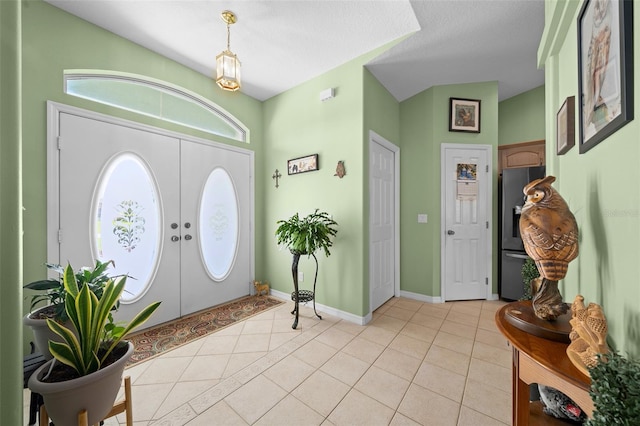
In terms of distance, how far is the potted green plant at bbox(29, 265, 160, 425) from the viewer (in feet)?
2.81

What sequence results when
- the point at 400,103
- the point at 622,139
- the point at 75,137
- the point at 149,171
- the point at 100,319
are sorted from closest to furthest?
the point at 622,139
the point at 100,319
the point at 75,137
the point at 149,171
the point at 400,103

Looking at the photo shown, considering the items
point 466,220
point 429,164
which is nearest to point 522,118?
point 429,164

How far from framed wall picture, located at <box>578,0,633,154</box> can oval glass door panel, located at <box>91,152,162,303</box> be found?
10.3 ft

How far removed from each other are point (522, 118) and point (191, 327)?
499 cm

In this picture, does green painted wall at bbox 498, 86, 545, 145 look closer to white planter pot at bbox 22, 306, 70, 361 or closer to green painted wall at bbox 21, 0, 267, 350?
green painted wall at bbox 21, 0, 267, 350

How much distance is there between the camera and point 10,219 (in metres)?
0.70

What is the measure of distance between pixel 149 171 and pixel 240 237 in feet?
4.23

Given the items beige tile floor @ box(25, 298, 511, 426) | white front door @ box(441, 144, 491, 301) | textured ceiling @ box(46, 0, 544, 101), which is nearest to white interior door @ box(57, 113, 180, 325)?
beige tile floor @ box(25, 298, 511, 426)

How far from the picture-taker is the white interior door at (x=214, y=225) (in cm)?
278

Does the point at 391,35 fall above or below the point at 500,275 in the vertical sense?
above

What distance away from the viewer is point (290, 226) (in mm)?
2570

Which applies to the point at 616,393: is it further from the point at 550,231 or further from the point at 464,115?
the point at 464,115

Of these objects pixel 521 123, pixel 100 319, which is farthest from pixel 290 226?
pixel 521 123

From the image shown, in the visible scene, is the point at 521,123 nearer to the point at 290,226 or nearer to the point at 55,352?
the point at 290,226
